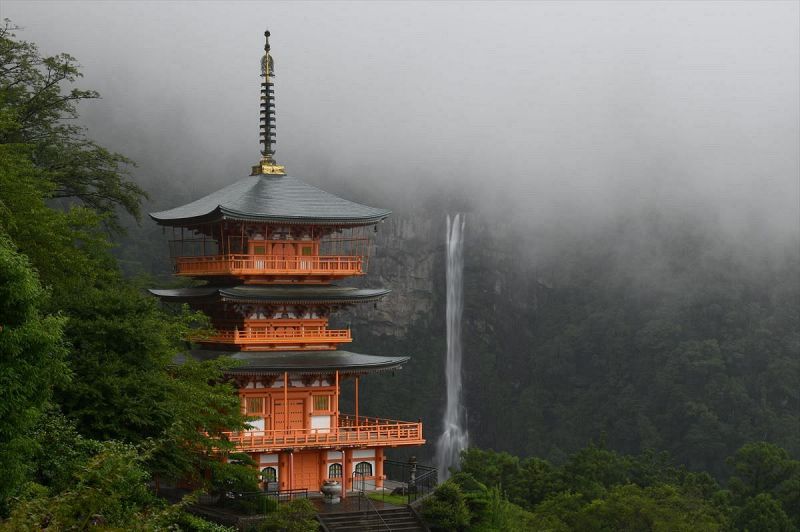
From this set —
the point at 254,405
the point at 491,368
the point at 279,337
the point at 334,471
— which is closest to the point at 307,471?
the point at 334,471

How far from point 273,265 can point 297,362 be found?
288 centimetres

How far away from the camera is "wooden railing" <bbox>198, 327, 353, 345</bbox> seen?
35.8 m

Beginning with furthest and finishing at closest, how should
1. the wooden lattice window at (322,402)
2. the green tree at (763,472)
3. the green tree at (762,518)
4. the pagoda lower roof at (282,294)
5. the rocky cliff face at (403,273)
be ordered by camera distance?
the rocky cliff face at (403,273), the green tree at (763,472), the green tree at (762,518), the wooden lattice window at (322,402), the pagoda lower roof at (282,294)

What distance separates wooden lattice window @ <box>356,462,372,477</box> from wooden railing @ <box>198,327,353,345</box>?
348 centimetres

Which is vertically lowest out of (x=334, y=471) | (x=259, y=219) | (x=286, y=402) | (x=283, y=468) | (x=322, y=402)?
(x=334, y=471)

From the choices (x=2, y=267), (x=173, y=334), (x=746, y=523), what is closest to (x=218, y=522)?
(x=173, y=334)

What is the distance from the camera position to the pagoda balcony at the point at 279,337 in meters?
35.8

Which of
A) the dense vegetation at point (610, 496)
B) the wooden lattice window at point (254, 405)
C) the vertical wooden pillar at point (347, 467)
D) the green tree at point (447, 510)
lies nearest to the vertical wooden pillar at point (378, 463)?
the vertical wooden pillar at point (347, 467)

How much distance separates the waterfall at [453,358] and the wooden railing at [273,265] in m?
65.0

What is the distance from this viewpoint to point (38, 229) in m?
27.5

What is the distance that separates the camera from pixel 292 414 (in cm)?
3603

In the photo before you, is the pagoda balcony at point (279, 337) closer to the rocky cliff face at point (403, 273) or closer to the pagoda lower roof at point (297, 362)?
the pagoda lower roof at point (297, 362)

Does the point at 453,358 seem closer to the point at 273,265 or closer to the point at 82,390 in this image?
the point at 273,265

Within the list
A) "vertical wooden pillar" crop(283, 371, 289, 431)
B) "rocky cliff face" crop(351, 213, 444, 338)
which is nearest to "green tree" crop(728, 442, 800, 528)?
"vertical wooden pillar" crop(283, 371, 289, 431)
